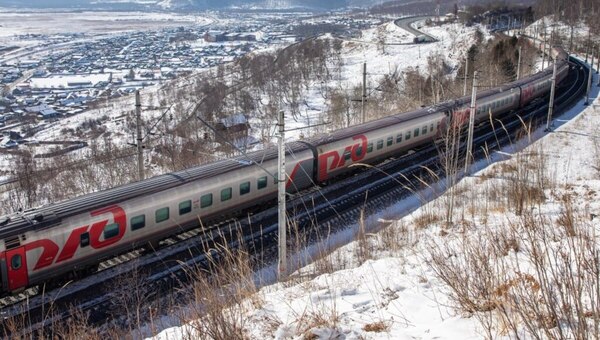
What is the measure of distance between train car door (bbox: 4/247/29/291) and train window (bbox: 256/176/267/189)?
7.11 metres

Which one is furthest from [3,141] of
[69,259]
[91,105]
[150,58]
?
[150,58]

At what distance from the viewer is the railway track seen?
1084cm

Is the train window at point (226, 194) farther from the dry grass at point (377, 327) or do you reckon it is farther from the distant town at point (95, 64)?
the distant town at point (95, 64)

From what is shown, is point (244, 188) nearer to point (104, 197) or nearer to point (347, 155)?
point (104, 197)

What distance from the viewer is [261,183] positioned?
637 inches

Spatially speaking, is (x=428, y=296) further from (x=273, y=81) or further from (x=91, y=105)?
(x=91, y=105)

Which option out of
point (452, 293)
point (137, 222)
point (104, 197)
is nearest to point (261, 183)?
point (137, 222)

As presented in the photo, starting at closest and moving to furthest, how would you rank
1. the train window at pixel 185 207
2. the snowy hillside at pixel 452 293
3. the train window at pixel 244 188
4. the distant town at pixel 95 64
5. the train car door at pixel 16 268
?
the snowy hillside at pixel 452 293 < the train car door at pixel 16 268 < the train window at pixel 185 207 < the train window at pixel 244 188 < the distant town at pixel 95 64

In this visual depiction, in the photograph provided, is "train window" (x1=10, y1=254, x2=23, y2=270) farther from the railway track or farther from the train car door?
the railway track

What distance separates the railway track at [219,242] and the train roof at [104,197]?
1.63 m

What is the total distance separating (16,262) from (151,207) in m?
3.39

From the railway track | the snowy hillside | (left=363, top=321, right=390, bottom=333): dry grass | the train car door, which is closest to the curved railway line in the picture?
the railway track

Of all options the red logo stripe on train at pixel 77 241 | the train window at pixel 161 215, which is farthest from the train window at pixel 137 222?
the train window at pixel 161 215

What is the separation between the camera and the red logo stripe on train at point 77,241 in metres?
11.1
